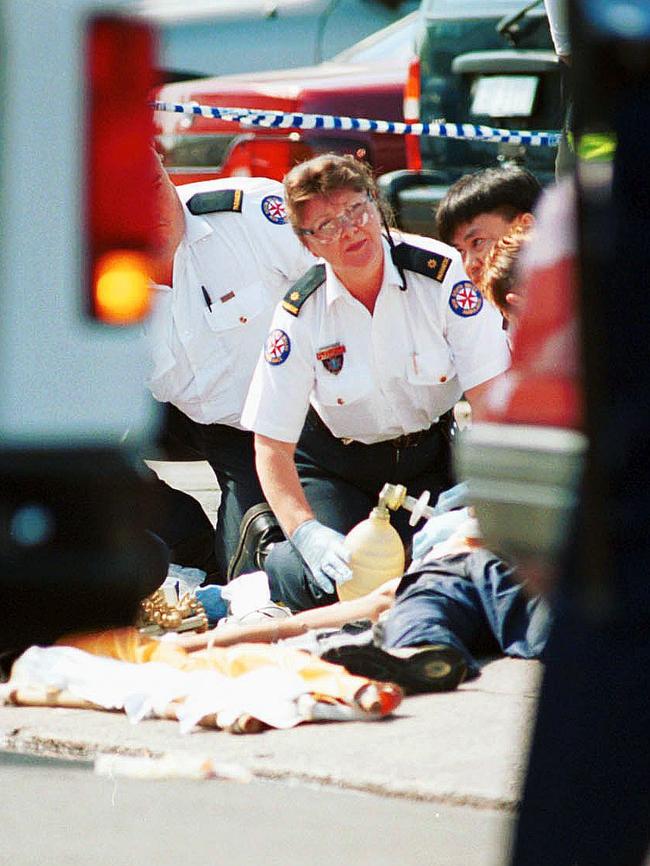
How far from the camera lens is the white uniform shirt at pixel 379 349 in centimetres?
411

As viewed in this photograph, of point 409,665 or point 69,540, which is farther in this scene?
point 409,665

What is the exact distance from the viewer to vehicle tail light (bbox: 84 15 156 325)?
1494mm

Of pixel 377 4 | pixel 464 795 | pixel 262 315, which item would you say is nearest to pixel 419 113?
pixel 377 4

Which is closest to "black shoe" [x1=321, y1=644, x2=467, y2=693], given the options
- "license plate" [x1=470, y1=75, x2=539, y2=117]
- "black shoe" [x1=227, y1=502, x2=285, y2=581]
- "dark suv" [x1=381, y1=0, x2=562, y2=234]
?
"black shoe" [x1=227, y1=502, x2=285, y2=581]

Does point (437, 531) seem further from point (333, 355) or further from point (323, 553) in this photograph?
point (333, 355)

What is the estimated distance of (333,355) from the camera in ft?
13.6

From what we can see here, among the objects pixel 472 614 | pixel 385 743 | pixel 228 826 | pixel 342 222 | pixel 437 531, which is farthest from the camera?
pixel 342 222

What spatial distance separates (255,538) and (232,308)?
0.66 metres

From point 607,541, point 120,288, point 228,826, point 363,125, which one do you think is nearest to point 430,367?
point 228,826

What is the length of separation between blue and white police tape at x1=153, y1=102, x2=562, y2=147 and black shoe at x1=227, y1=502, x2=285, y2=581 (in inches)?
94.7

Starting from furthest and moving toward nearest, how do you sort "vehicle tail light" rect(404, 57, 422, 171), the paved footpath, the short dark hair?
"vehicle tail light" rect(404, 57, 422, 171)
the short dark hair
the paved footpath

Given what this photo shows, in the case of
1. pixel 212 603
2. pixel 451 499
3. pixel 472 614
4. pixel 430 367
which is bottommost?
pixel 212 603

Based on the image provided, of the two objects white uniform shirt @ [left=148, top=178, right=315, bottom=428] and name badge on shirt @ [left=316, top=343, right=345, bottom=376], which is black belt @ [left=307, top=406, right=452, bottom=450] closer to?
name badge on shirt @ [left=316, top=343, right=345, bottom=376]

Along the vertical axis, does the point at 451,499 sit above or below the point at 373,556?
above
